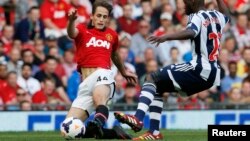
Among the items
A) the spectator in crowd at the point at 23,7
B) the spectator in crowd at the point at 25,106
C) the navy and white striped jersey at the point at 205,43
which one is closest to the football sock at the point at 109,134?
the navy and white striped jersey at the point at 205,43

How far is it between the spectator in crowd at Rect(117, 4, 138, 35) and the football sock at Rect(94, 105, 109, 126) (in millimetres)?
9541

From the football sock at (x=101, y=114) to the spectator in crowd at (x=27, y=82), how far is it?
22.0 ft

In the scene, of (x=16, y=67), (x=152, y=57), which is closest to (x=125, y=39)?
(x=152, y=57)

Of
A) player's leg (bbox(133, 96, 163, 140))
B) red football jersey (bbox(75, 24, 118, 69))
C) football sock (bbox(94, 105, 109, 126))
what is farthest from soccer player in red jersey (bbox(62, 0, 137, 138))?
player's leg (bbox(133, 96, 163, 140))

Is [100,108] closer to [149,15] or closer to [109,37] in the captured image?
[109,37]

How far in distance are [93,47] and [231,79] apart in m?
8.57

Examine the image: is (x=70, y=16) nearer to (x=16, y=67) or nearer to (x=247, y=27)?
(x=16, y=67)

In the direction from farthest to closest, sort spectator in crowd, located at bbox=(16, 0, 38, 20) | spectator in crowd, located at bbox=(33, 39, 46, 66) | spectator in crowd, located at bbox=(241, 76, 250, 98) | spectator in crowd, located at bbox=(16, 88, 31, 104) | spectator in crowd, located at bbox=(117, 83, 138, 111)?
spectator in crowd, located at bbox=(16, 0, 38, 20)
spectator in crowd, located at bbox=(241, 76, 250, 98)
spectator in crowd, located at bbox=(33, 39, 46, 66)
spectator in crowd, located at bbox=(117, 83, 138, 111)
spectator in crowd, located at bbox=(16, 88, 31, 104)

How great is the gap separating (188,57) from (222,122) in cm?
283

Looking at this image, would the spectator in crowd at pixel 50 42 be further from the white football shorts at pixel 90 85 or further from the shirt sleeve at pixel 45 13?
the white football shorts at pixel 90 85

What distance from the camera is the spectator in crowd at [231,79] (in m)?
22.8

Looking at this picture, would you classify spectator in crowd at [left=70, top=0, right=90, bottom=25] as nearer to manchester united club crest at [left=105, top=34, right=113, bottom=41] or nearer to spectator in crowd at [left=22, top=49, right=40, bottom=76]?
spectator in crowd at [left=22, top=49, right=40, bottom=76]

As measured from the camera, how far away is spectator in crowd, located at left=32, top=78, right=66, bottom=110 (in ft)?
68.6

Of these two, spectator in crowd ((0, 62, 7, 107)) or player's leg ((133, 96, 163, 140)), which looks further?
spectator in crowd ((0, 62, 7, 107))
